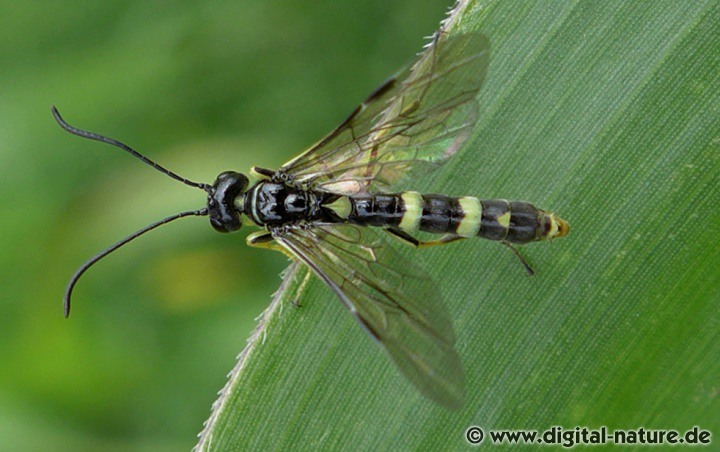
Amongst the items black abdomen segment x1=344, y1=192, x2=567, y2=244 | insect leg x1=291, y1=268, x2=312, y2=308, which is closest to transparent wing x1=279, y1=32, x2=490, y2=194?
black abdomen segment x1=344, y1=192, x2=567, y2=244

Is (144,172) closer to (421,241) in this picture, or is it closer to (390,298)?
(421,241)

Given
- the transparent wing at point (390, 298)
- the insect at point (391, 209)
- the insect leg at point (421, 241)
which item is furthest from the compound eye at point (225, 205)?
the insect leg at point (421, 241)

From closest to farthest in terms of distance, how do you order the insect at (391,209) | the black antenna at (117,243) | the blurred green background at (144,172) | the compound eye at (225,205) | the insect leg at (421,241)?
the insect at (391,209) → the black antenna at (117,243) → the insect leg at (421,241) → the compound eye at (225,205) → the blurred green background at (144,172)

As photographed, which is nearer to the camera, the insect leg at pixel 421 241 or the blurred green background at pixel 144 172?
the insect leg at pixel 421 241

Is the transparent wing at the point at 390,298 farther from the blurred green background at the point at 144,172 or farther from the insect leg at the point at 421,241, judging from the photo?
the blurred green background at the point at 144,172

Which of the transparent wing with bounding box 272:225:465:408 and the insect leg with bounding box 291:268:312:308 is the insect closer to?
the transparent wing with bounding box 272:225:465:408

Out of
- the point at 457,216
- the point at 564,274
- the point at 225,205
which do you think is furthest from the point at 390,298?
the point at 225,205

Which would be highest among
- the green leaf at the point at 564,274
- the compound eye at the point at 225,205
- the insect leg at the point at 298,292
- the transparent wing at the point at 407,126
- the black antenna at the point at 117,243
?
the black antenna at the point at 117,243
